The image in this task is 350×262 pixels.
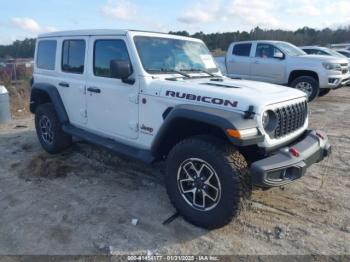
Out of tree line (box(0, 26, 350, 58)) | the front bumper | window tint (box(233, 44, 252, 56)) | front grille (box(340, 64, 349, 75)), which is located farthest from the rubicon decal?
tree line (box(0, 26, 350, 58))

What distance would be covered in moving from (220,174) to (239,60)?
8.36 meters

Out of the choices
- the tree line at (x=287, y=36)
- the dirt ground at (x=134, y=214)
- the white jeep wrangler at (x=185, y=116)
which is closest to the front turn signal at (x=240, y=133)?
the white jeep wrangler at (x=185, y=116)

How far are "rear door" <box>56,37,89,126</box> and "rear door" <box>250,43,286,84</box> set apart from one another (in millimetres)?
6804

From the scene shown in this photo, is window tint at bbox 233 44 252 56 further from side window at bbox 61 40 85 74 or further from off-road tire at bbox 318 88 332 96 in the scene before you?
side window at bbox 61 40 85 74

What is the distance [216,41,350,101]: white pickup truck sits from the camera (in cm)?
923

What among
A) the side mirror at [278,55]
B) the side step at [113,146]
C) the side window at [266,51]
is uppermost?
the side window at [266,51]

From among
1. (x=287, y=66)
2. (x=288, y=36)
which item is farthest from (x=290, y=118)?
(x=288, y=36)

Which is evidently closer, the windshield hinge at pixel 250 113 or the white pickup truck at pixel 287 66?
the windshield hinge at pixel 250 113

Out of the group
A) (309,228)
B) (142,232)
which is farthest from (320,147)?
(142,232)

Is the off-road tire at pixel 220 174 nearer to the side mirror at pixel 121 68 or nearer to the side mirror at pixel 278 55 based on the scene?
the side mirror at pixel 121 68

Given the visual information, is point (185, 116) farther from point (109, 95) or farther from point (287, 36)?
point (287, 36)

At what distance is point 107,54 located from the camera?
165 inches

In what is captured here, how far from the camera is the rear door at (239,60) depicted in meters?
10.5

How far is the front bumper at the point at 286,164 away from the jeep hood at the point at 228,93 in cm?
46
